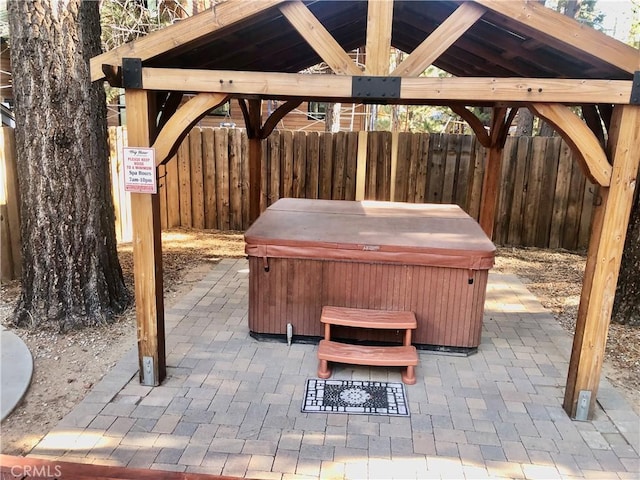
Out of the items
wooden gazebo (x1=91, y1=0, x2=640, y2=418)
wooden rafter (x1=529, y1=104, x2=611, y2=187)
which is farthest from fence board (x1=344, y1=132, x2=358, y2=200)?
wooden rafter (x1=529, y1=104, x2=611, y2=187)

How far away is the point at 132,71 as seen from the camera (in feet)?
9.91

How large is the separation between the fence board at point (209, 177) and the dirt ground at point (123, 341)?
1222 millimetres

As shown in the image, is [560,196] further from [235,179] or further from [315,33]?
[315,33]

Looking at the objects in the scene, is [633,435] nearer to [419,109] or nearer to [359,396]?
[359,396]

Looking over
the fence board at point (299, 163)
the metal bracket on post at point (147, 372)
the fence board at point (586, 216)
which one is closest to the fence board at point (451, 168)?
the fence board at point (586, 216)

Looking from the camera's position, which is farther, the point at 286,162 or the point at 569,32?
the point at 286,162

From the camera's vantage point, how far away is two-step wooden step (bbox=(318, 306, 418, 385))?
3.50 metres

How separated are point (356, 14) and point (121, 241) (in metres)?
4.93

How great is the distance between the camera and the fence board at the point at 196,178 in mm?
8156

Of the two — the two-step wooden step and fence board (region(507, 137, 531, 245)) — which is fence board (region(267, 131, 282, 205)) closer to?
fence board (region(507, 137, 531, 245))

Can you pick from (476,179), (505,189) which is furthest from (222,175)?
(505,189)

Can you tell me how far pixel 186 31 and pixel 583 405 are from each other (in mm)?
3583

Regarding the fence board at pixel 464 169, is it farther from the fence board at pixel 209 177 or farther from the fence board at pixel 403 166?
the fence board at pixel 209 177

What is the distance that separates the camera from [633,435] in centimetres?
298
